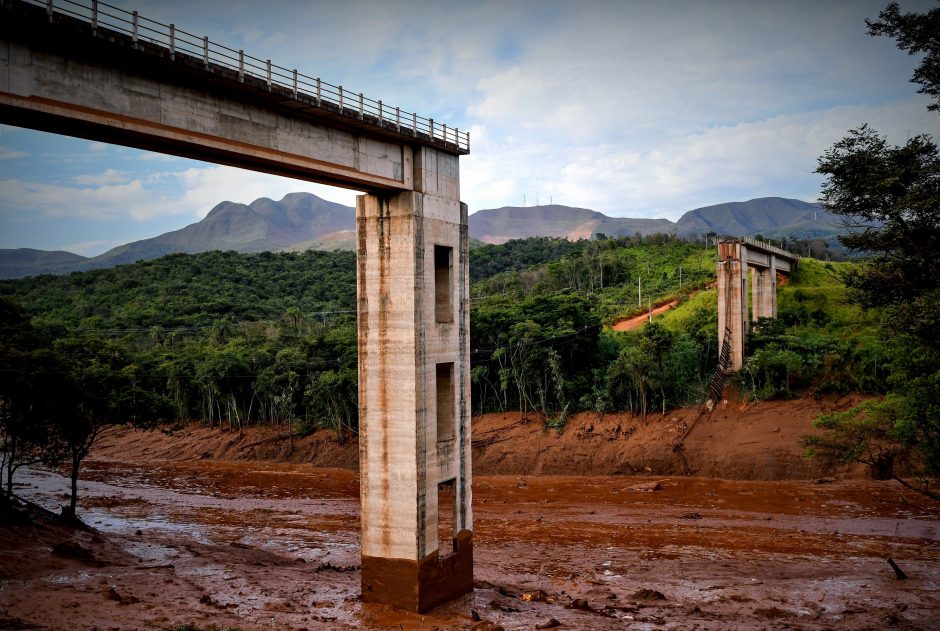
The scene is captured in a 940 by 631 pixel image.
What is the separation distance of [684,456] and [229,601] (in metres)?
25.2

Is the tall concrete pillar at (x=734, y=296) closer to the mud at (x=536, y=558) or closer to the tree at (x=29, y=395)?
the mud at (x=536, y=558)

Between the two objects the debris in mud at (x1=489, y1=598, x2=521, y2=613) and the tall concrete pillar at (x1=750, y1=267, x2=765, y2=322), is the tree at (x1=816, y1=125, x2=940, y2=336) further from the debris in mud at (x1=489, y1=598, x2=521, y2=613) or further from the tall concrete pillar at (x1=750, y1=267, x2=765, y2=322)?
the tall concrete pillar at (x1=750, y1=267, x2=765, y2=322)

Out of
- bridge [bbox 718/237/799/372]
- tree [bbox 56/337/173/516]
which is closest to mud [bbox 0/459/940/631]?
tree [bbox 56/337/173/516]

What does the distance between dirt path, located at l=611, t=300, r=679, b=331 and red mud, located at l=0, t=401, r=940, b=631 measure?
1170 centimetres

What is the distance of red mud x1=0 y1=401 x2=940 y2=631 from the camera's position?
16.5m

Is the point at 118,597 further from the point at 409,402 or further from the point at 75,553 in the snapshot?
the point at 409,402

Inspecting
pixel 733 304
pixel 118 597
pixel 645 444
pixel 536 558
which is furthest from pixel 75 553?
pixel 733 304

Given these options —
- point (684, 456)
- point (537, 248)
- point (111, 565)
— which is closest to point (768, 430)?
point (684, 456)

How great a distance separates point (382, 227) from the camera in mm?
17828

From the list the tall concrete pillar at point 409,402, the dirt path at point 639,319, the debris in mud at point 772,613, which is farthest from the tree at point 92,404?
the dirt path at point 639,319

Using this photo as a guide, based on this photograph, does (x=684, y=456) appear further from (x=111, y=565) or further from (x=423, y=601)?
(x=111, y=565)

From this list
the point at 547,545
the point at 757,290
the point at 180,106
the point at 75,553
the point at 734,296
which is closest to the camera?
the point at 180,106

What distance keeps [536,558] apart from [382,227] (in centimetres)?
1273

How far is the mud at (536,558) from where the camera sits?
53.7ft
